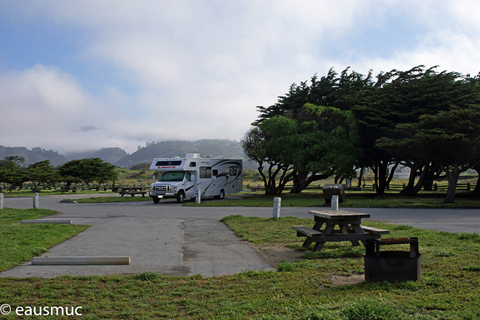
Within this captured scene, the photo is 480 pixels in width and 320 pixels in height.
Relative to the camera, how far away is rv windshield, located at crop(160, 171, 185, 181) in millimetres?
26814

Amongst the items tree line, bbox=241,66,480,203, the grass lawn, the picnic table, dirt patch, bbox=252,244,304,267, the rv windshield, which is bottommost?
dirt patch, bbox=252,244,304,267

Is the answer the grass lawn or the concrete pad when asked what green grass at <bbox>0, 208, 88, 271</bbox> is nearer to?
the concrete pad

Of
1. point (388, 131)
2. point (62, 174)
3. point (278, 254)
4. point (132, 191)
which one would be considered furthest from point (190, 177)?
point (62, 174)

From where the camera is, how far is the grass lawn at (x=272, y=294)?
4.31 metres

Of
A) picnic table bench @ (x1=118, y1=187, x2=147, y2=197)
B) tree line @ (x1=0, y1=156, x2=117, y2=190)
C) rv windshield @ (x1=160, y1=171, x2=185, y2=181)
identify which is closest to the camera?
rv windshield @ (x1=160, y1=171, x2=185, y2=181)

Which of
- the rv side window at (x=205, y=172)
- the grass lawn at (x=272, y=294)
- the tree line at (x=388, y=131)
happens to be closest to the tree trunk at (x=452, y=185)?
the tree line at (x=388, y=131)

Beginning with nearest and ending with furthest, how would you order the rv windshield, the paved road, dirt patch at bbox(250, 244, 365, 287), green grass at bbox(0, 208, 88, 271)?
1. dirt patch at bbox(250, 244, 365, 287)
2. the paved road
3. green grass at bbox(0, 208, 88, 271)
4. the rv windshield

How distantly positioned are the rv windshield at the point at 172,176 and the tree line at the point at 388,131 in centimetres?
775

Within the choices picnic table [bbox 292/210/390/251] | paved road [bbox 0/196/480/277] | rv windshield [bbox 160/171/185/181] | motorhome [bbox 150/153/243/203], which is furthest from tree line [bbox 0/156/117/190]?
picnic table [bbox 292/210/390/251]

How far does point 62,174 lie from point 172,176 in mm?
33486

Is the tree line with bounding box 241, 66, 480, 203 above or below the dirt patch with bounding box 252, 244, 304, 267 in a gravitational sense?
above

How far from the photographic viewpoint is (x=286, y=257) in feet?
25.5

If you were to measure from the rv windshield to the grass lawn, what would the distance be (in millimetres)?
20632

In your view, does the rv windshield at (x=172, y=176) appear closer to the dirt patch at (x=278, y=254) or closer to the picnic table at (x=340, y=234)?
the dirt patch at (x=278, y=254)
